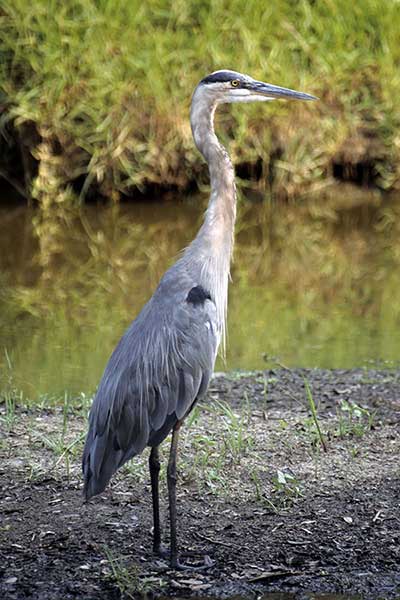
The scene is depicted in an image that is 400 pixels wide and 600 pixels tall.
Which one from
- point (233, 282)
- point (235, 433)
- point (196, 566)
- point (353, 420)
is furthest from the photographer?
point (233, 282)

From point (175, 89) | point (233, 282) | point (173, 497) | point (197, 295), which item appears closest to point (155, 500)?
point (173, 497)

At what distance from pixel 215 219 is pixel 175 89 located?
6.93 m

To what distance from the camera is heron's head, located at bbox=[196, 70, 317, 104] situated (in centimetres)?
513

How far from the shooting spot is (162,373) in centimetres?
462

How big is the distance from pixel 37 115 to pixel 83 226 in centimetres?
115

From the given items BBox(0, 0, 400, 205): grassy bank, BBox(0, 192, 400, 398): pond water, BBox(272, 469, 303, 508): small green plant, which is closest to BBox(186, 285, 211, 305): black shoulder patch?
BBox(272, 469, 303, 508): small green plant

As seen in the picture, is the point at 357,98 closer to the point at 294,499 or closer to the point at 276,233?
the point at 276,233

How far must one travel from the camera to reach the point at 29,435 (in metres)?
5.61

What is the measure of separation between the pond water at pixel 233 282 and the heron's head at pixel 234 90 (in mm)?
2325

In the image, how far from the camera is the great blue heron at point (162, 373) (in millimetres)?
4527

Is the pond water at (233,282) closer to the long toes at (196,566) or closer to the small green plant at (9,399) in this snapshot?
the small green plant at (9,399)

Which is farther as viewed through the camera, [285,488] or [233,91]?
[233,91]

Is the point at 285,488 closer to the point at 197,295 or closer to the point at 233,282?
the point at 197,295

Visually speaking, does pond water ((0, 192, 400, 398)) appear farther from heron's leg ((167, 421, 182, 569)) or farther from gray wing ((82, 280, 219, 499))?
heron's leg ((167, 421, 182, 569))
